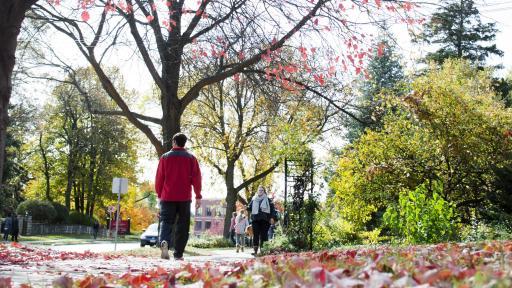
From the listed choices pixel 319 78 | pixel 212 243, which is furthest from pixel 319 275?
pixel 212 243

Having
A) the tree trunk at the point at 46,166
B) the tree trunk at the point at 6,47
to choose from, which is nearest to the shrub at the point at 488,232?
the tree trunk at the point at 6,47

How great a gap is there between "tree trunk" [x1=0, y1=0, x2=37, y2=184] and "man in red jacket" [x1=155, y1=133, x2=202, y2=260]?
7.75ft

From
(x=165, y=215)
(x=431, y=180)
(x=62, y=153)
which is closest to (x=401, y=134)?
(x=431, y=180)

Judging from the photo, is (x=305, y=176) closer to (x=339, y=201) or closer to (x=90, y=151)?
(x=339, y=201)

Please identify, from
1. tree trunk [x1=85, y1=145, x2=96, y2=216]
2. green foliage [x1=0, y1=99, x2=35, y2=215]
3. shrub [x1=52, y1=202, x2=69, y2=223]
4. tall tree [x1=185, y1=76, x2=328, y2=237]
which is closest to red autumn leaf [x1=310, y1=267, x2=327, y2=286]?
tall tree [x1=185, y1=76, x2=328, y2=237]

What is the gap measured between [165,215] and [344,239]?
39.4 ft

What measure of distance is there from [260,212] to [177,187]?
17.6 ft

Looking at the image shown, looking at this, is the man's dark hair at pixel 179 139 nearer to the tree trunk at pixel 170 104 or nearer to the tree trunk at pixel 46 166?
the tree trunk at pixel 170 104

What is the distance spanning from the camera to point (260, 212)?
14.1 meters

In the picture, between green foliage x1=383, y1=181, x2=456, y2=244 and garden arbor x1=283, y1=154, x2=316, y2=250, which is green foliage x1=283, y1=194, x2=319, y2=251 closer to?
garden arbor x1=283, y1=154, x2=316, y2=250

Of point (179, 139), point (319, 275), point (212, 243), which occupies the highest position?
point (179, 139)

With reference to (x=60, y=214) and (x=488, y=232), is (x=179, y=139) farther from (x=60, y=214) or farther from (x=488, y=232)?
(x=60, y=214)

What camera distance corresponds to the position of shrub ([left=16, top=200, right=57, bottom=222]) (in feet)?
136

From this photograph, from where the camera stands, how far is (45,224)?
42469 mm
